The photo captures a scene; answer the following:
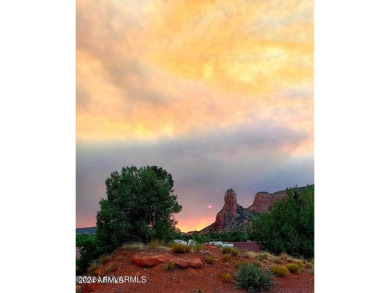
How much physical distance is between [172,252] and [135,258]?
1.22 metres

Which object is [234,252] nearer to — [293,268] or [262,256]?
[262,256]

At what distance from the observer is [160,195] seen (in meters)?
14.1

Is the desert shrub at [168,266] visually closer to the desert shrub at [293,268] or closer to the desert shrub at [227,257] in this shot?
the desert shrub at [227,257]

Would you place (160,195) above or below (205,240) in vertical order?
above

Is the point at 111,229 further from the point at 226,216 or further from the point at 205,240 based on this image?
the point at 226,216

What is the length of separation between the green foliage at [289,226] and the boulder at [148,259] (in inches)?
207

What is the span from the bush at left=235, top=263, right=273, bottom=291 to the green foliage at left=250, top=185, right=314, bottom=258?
160 inches

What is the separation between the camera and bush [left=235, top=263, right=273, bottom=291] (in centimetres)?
1220

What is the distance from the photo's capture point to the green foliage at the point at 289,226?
16281 mm

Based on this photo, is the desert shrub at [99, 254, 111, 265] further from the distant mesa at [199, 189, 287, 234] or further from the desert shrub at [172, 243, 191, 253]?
the distant mesa at [199, 189, 287, 234]

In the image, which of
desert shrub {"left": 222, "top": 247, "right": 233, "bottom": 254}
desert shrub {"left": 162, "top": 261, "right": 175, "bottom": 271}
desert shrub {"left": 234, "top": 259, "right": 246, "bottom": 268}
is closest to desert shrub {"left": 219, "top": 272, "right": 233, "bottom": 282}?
desert shrub {"left": 234, "top": 259, "right": 246, "bottom": 268}
